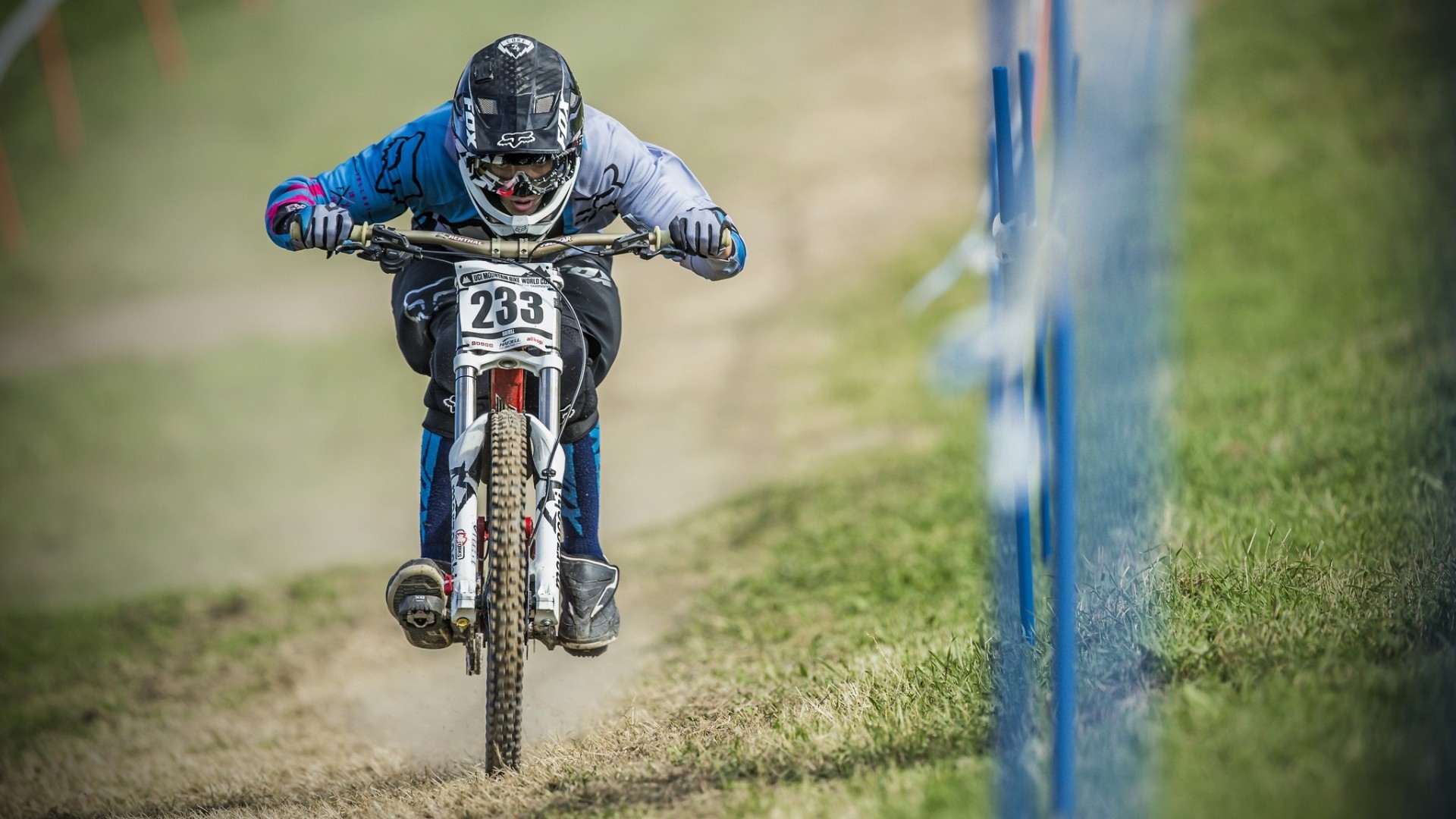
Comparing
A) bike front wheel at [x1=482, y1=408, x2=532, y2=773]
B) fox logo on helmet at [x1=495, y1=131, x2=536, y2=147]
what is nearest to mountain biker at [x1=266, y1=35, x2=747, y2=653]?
fox logo on helmet at [x1=495, y1=131, x2=536, y2=147]

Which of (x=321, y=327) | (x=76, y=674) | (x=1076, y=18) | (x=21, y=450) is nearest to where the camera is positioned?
(x=76, y=674)

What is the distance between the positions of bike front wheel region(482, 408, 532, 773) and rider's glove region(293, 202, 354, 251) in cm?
83

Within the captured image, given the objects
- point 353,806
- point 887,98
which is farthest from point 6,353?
point 353,806

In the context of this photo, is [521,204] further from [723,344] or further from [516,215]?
[723,344]

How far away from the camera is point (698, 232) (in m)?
4.75

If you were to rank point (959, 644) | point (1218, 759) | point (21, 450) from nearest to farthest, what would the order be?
point (1218, 759) → point (959, 644) → point (21, 450)

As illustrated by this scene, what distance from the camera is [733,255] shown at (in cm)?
498

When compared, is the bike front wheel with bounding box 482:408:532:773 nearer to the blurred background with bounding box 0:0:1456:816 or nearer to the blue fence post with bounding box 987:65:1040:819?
the blurred background with bounding box 0:0:1456:816

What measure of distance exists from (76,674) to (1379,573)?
29.7 feet

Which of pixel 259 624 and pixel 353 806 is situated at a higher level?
pixel 259 624

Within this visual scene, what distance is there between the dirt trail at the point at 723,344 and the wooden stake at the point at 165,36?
1041 centimetres

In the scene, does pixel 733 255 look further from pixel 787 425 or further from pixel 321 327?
pixel 321 327

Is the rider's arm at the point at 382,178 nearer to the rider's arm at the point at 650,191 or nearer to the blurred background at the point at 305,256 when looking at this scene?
the rider's arm at the point at 650,191

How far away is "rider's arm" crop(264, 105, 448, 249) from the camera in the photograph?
4957mm
